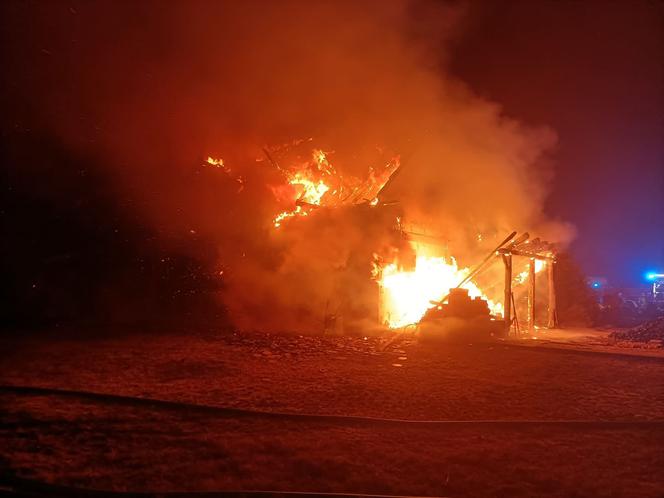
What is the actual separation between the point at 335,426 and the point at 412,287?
40.4 feet

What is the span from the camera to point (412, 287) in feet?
59.3

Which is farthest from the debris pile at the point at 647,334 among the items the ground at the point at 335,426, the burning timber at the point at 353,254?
the ground at the point at 335,426

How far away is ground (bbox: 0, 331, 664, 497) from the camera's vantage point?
4.82 metres

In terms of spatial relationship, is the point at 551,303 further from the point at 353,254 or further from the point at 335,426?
the point at 335,426

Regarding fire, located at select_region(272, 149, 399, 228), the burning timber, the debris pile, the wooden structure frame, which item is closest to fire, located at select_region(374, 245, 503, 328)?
the burning timber

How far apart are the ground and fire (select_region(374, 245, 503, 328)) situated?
6.56m

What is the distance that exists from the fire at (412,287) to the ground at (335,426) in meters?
6.56

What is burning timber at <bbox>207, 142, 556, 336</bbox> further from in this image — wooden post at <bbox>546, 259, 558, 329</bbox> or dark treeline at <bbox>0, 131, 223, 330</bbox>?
dark treeline at <bbox>0, 131, 223, 330</bbox>

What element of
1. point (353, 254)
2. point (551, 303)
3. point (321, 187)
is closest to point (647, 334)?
point (551, 303)

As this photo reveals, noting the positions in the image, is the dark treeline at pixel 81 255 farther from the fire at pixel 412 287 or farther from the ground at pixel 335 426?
the fire at pixel 412 287

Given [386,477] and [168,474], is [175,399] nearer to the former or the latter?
[168,474]

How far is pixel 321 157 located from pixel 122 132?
6.80 metres

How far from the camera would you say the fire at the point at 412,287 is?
56.5 feet

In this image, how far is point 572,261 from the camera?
25.2 meters
